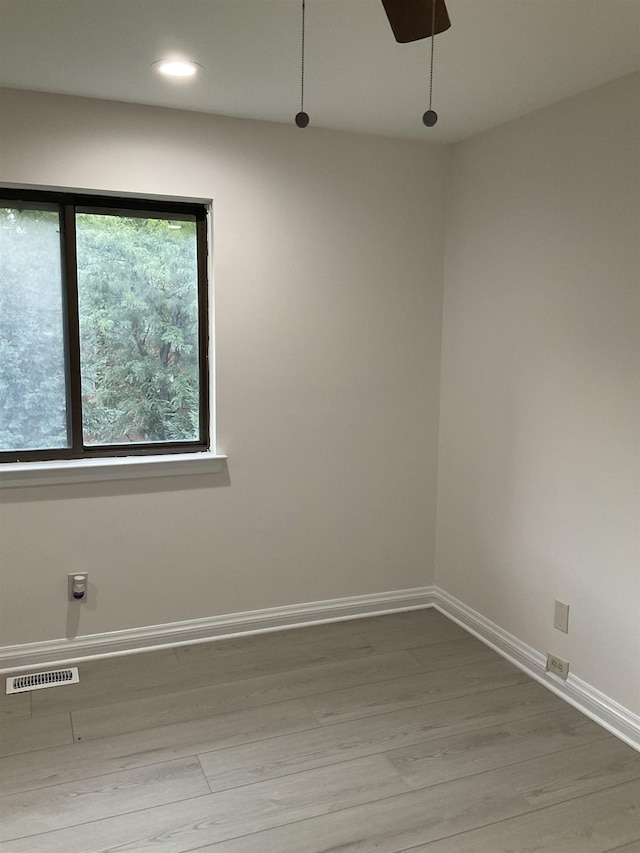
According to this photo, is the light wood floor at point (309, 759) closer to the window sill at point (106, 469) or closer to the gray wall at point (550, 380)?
the gray wall at point (550, 380)

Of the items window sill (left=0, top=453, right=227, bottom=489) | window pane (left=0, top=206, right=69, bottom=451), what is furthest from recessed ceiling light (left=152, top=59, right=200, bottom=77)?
window sill (left=0, top=453, right=227, bottom=489)

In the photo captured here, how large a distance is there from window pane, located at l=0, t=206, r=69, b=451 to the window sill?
15cm

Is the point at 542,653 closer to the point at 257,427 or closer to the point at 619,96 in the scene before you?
the point at 257,427

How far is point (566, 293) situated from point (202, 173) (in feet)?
5.29

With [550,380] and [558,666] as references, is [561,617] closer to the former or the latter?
[558,666]

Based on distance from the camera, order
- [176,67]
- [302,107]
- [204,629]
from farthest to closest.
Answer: [204,629], [302,107], [176,67]

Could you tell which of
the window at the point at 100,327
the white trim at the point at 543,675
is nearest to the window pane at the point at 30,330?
the window at the point at 100,327

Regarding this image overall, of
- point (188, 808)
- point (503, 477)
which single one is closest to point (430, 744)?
point (188, 808)

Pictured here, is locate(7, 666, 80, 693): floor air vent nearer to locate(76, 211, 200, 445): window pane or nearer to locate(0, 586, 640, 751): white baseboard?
locate(0, 586, 640, 751): white baseboard

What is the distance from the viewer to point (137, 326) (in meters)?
3.17

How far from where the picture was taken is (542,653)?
9.79 ft

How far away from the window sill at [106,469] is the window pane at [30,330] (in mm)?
155

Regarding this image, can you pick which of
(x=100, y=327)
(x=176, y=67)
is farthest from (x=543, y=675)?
(x=176, y=67)

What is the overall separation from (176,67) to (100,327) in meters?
1.13
